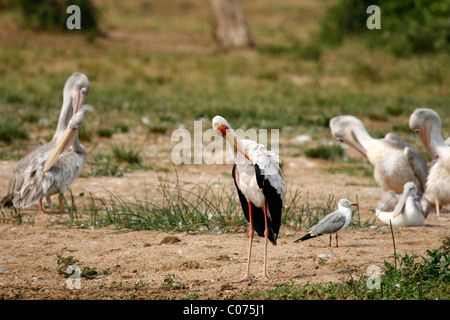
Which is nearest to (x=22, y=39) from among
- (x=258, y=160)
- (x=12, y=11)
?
(x=12, y=11)

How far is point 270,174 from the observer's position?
4.20m

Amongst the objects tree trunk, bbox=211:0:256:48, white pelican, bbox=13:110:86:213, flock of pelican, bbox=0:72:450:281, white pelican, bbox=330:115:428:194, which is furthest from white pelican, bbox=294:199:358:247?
tree trunk, bbox=211:0:256:48

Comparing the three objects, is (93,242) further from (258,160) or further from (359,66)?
(359,66)

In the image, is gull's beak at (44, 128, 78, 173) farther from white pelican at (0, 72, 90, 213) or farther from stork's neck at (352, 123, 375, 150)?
stork's neck at (352, 123, 375, 150)

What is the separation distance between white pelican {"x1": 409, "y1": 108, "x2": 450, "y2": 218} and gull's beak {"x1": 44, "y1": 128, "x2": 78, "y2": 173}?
12.2 feet

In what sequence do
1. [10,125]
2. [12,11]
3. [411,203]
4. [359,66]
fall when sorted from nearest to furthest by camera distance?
1. [411,203]
2. [10,125]
3. [359,66]
4. [12,11]

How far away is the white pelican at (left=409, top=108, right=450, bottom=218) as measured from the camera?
675cm

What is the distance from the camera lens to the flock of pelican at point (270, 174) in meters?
4.25

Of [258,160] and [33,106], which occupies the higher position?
[33,106]

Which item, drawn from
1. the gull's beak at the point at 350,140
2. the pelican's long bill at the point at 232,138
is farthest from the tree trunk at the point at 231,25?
the pelican's long bill at the point at 232,138

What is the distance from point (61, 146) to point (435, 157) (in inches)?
159

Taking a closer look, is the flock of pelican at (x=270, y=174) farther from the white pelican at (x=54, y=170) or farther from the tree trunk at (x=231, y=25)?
the tree trunk at (x=231, y=25)

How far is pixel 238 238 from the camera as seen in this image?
530 cm

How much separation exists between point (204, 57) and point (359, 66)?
191 inches
